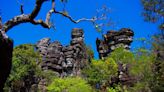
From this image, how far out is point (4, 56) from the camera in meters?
9.97

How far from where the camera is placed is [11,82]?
62.3 metres

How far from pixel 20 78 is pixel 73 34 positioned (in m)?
21.8

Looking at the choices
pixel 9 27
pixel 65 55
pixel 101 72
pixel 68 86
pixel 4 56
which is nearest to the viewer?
pixel 4 56

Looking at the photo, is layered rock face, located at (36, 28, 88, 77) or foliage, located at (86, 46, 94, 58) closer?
layered rock face, located at (36, 28, 88, 77)

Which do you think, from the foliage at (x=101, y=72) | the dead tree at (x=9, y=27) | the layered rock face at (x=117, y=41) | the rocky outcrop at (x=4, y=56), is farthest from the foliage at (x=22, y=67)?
the rocky outcrop at (x=4, y=56)

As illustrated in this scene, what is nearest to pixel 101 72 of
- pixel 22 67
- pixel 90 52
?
pixel 22 67

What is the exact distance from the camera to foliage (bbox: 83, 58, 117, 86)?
203 ft

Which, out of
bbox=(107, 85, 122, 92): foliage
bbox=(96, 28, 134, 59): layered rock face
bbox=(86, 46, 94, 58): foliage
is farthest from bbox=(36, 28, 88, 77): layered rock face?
bbox=(107, 85, 122, 92): foliage

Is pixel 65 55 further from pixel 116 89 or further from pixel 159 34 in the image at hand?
pixel 159 34

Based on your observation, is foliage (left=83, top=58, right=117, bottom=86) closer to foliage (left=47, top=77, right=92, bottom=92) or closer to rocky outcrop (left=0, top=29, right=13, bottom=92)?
foliage (left=47, top=77, right=92, bottom=92)

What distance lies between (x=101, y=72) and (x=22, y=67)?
43.3 feet

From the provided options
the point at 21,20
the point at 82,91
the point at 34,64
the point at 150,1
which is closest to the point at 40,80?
the point at 34,64

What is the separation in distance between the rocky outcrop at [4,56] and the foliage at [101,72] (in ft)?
169

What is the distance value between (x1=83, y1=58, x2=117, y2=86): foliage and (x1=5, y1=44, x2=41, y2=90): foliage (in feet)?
30.3
